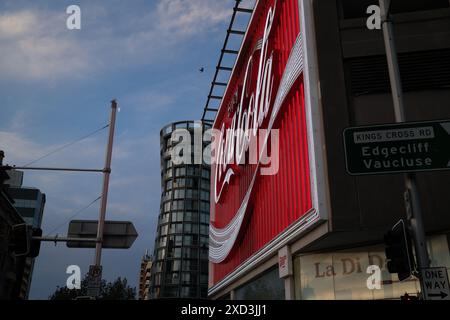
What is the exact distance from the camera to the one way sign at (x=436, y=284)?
6.87m

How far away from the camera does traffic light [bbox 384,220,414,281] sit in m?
7.30

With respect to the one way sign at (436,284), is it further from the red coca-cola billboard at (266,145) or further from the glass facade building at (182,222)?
the glass facade building at (182,222)

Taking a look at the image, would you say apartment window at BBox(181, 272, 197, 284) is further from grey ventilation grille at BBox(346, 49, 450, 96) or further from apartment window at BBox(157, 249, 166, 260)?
grey ventilation grille at BBox(346, 49, 450, 96)

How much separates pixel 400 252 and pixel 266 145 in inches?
430

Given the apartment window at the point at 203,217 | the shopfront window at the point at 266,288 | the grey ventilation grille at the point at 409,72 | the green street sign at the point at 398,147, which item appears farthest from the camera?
the apartment window at the point at 203,217

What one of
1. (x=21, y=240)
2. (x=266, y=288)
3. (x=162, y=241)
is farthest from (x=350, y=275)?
(x=162, y=241)

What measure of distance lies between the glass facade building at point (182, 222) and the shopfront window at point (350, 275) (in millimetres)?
94893

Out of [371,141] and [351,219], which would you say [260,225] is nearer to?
[351,219]

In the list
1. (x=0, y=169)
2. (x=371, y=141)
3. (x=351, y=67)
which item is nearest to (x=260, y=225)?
(x=351, y=67)

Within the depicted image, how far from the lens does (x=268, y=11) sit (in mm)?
20078

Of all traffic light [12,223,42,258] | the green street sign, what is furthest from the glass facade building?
the green street sign

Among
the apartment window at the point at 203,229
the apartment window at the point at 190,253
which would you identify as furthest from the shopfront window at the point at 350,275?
the apartment window at the point at 203,229

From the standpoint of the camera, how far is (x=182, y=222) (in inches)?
4633
